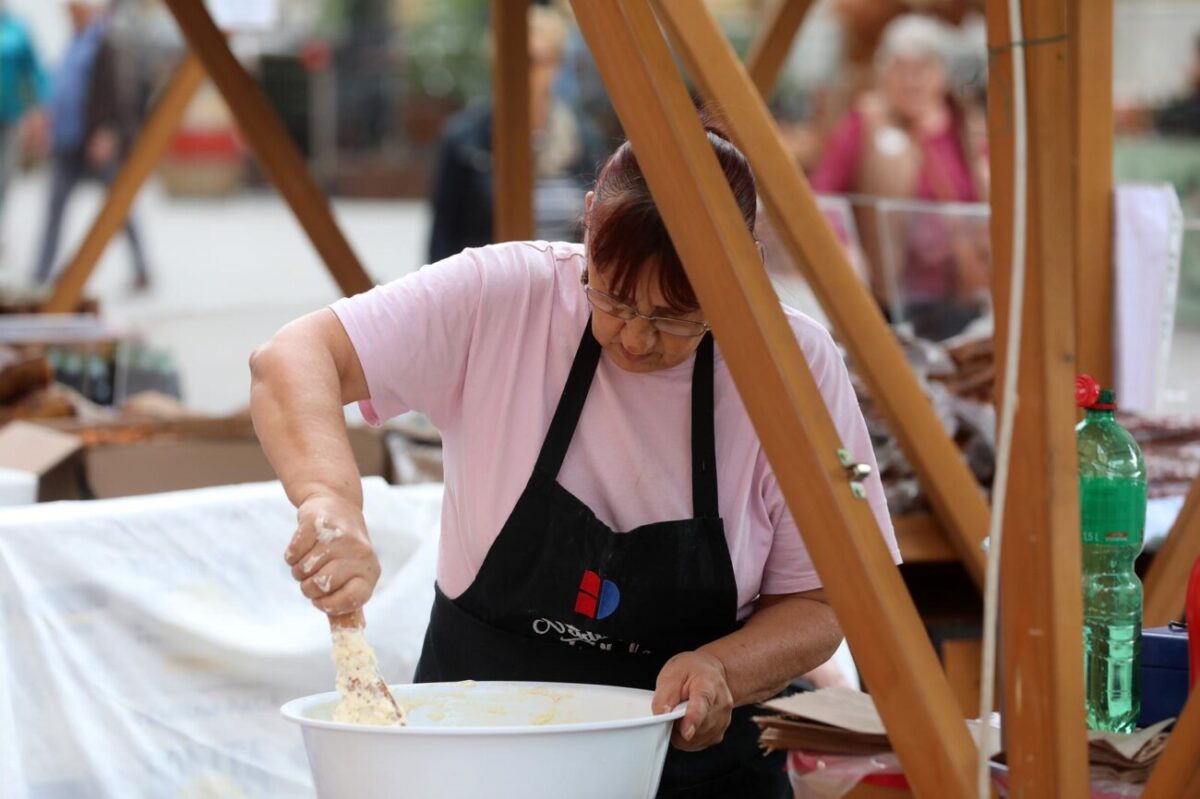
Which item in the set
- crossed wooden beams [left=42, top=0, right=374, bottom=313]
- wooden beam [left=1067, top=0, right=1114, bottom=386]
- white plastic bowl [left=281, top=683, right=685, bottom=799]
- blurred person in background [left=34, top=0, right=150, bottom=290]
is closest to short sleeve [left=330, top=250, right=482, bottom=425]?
white plastic bowl [left=281, top=683, right=685, bottom=799]

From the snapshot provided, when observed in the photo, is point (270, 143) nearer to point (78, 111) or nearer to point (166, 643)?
point (166, 643)

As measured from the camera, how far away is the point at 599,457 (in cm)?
200

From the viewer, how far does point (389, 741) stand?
5.04 feet

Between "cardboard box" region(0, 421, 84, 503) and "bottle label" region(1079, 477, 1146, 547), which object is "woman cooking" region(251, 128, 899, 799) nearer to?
"bottle label" region(1079, 477, 1146, 547)

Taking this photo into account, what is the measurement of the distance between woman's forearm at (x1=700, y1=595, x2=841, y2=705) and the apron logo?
14 centimetres

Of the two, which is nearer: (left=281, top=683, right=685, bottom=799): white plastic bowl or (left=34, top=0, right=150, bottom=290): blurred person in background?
(left=281, top=683, right=685, bottom=799): white plastic bowl

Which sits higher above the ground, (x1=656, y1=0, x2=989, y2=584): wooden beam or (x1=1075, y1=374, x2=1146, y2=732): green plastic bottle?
(x1=656, y1=0, x2=989, y2=584): wooden beam

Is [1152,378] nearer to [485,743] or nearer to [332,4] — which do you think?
[485,743]

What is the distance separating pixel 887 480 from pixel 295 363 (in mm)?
2403

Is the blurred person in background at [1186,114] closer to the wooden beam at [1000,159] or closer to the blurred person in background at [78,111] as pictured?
the blurred person in background at [78,111]

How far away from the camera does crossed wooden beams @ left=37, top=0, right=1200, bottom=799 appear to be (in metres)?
1.43

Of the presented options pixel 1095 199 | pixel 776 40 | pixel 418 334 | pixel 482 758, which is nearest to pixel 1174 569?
pixel 1095 199

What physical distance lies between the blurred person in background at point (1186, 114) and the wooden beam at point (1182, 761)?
9897mm

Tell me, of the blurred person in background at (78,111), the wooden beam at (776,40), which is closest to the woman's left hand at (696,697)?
the wooden beam at (776,40)
